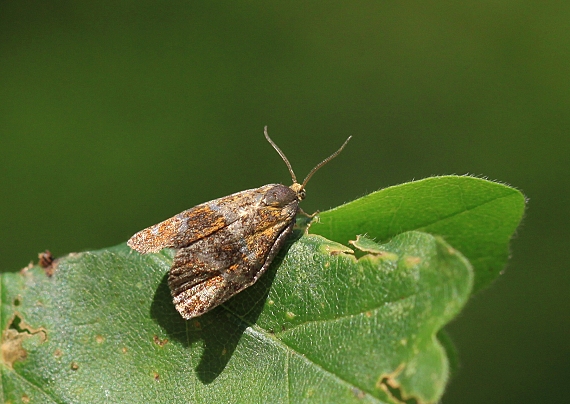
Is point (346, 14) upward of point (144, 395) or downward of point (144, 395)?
upward

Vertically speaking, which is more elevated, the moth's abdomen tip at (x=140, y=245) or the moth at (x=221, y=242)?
the moth's abdomen tip at (x=140, y=245)

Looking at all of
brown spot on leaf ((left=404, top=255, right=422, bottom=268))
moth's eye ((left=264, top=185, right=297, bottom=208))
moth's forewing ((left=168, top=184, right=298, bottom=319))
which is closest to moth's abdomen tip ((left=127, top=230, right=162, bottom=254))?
moth's forewing ((left=168, top=184, right=298, bottom=319))

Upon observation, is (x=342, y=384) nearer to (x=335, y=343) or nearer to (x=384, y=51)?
(x=335, y=343)

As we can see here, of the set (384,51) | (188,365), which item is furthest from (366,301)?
(384,51)

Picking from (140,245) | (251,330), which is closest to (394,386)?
(251,330)

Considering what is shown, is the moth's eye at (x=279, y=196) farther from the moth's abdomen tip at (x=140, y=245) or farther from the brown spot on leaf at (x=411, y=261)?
the brown spot on leaf at (x=411, y=261)

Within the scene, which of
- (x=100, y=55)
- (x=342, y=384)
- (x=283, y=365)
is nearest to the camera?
(x=342, y=384)

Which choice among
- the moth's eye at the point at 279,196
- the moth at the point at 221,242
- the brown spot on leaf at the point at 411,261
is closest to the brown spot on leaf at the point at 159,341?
the moth at the point at 221,242
